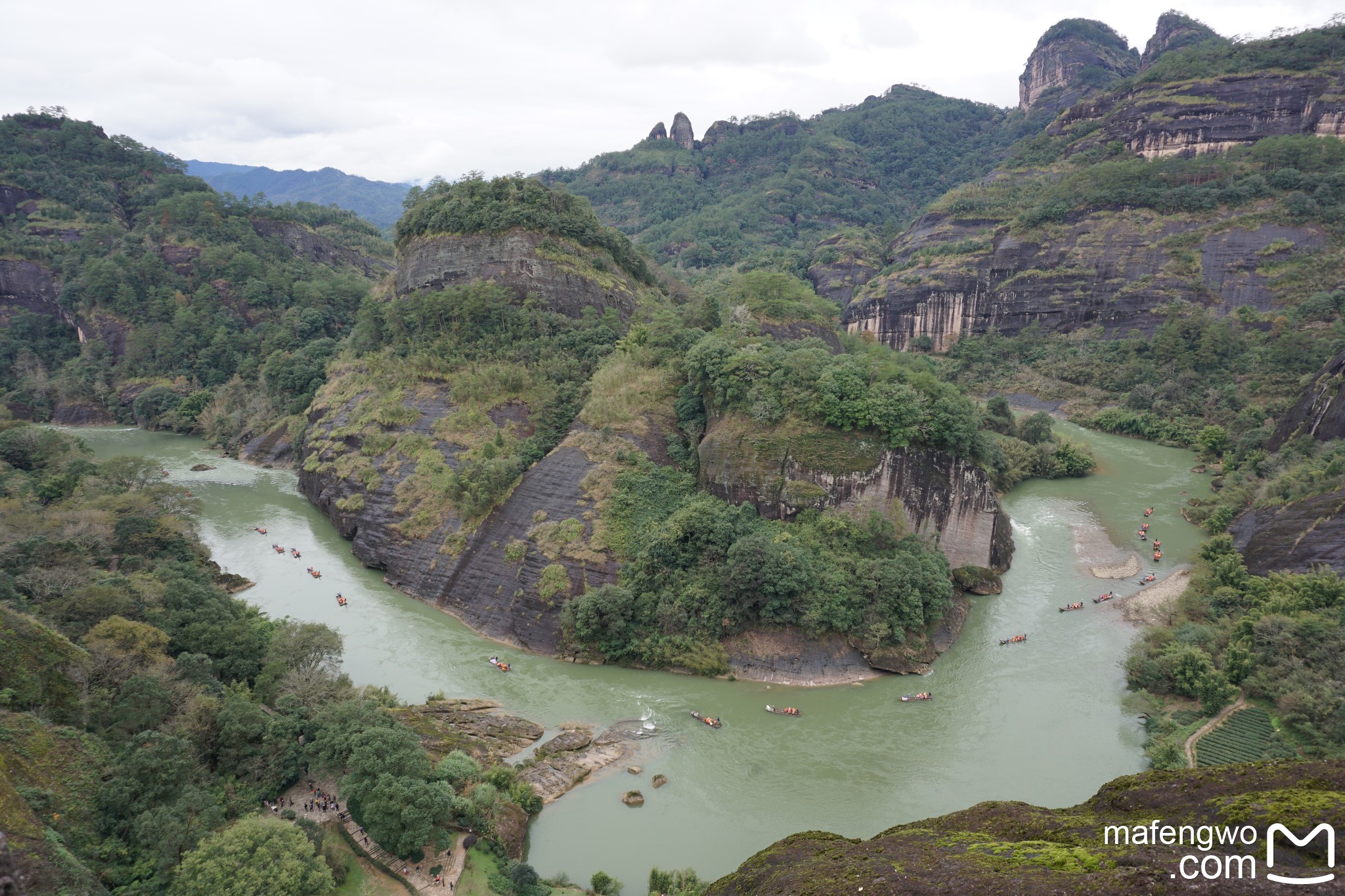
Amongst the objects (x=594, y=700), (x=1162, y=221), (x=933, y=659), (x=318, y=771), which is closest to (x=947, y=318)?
(x=1162, y=221)

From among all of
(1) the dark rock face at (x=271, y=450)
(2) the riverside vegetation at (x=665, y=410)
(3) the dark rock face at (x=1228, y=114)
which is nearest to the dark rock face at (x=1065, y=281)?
(2) the riverside vegetation at (x=665, y=410)

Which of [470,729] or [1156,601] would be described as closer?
[470,729]

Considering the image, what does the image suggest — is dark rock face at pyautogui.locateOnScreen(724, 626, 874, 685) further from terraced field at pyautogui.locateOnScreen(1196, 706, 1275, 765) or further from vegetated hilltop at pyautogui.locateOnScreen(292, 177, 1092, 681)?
terraced field at pyautogui.locateOnScreen(1196, 706, 1275, 765)

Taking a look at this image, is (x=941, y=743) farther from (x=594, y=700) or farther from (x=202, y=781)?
(x=202, y=781)

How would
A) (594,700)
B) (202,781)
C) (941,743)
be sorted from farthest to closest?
(594,700)
(941,743)
(202,781)

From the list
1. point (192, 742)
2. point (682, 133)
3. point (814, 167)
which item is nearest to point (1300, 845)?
point (192, 742)

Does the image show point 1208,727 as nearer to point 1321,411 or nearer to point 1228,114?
point 1321,411

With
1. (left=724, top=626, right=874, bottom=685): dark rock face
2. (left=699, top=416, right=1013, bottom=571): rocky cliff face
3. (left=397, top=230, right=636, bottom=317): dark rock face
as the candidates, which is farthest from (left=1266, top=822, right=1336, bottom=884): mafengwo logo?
(left=397, top=230, right=636, bottom=317): dark rock face

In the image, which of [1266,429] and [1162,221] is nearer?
[1266,429]
